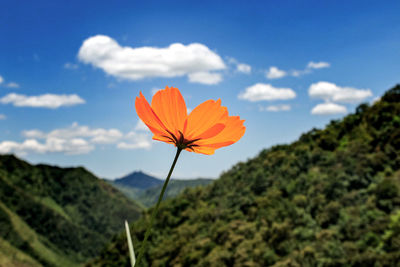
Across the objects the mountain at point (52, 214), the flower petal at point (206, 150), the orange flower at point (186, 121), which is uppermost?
the orange flower at point (186, 121)

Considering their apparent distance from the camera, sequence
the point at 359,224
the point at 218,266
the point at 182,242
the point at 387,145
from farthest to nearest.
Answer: the point at 182,242 < the point at 218,266 < the point at 387,145 < the point at 359,224

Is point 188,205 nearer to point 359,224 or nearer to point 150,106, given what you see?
point 359,224

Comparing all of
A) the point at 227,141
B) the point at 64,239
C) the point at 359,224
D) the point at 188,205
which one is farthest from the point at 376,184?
the point at 64,239

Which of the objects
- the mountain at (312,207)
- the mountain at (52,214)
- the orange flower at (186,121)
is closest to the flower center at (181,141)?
the orange flower at (186,121)

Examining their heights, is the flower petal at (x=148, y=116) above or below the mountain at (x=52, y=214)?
above

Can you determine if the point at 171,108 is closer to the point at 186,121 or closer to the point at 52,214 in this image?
the point at 186,121

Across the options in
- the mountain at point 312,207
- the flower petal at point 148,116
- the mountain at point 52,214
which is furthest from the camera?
the mountain at point 52,214

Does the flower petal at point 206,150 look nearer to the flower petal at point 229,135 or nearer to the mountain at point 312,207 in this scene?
the flower petal at point 229,135
